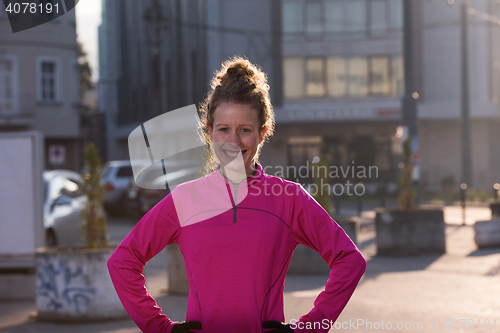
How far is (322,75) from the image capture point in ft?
110

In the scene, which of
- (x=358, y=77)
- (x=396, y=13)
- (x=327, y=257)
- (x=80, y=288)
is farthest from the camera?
(x=358, y=77)

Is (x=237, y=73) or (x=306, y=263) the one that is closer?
(x=237, y=73)

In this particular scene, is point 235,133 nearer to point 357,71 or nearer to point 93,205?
point 93,205

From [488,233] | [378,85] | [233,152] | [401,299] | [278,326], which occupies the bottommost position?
[401,299]

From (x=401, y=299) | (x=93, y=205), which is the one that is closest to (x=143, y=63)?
(x=93, y=205)

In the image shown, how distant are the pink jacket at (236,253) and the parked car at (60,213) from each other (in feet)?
28.7

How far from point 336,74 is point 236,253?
3208 cm

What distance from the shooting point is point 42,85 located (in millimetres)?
27562

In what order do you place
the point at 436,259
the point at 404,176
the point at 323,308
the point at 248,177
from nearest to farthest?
1. the point at 323,308
2. the point at 248,177
3. the point at 436,259
4. the point at 404,176

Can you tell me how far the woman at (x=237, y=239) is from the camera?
209cm

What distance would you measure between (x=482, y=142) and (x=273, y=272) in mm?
34913

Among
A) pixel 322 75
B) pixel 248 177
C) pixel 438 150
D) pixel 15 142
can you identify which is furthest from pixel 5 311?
pixel 438 150

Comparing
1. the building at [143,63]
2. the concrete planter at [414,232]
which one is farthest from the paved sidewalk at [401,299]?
the building at [143,63]

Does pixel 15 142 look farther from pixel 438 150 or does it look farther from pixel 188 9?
pixel 438 150
